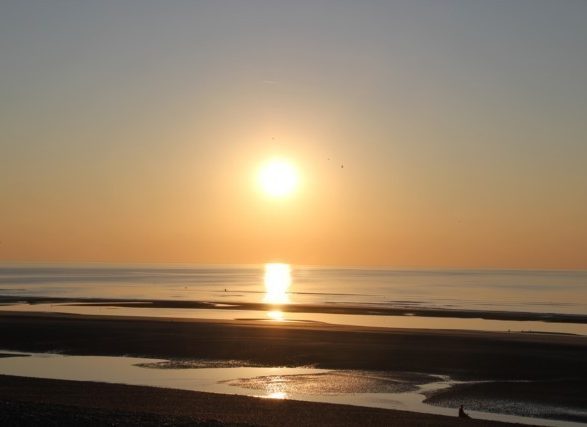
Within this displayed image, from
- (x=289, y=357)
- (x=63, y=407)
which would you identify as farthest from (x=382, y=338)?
(x=63, y=407)

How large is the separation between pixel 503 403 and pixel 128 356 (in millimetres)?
18250

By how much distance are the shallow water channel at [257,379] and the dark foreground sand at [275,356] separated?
1610 mm

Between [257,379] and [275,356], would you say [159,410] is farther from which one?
[275,356]

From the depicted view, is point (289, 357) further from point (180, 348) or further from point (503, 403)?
point (503, 403)

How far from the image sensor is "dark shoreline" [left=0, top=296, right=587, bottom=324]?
6469 cm

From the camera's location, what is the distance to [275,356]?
35.5m

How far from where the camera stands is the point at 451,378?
30.8 metres

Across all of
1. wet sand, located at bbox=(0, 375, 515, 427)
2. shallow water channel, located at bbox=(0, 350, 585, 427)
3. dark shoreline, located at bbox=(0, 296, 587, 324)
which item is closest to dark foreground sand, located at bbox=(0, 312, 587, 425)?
wet sand, located at bbox=(0, 375, 515, 427)

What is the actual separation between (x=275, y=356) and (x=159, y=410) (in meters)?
15.1

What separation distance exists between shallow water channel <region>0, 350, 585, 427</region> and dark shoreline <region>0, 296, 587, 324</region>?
116ft

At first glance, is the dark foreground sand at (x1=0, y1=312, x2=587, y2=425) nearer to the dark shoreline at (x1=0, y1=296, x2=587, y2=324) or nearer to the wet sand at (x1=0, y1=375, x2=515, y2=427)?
the wet sand at (x1=0, y1=375, x2=515, y2=427)

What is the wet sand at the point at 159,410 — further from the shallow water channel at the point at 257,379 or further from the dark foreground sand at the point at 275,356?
the shallow water channel at the point at 257,379

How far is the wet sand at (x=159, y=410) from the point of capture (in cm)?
1736

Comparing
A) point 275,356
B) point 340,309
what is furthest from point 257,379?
point 340,309
